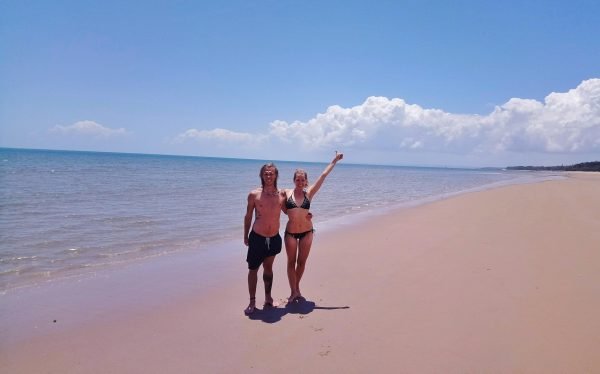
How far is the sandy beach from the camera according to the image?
3.79 m

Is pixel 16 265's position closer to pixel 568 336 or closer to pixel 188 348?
pixel 188 348

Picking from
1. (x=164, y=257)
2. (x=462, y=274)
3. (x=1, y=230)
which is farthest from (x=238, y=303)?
(x=1, y=230)

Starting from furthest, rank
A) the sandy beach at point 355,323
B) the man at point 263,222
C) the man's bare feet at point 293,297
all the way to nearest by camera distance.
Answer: the man's bare feet at point 293,297 → the man at point 263,222 → the sandy beach at point 355,323

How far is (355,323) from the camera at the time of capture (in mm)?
4688

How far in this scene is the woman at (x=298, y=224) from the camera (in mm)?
5152

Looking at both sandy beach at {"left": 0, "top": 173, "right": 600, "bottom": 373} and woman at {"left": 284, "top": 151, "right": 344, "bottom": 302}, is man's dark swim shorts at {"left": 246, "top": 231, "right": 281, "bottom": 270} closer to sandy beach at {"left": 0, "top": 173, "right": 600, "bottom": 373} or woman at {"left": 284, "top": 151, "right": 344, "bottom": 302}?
woman at {"left": 284, "top": 151, "right": 344, "bottom": 302}

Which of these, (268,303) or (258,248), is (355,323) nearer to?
(268,303)

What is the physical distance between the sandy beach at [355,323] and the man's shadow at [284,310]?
0.02 metres

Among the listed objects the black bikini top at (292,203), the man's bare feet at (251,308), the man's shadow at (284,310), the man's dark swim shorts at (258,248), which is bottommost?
the man's shadow at (284,310)

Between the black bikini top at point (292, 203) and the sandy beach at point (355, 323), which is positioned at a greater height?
the black bikini top at point (292, 203)

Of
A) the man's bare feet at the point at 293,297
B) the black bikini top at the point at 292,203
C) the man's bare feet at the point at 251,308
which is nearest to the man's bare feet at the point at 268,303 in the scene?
the man's bare feet at the point at 251,308

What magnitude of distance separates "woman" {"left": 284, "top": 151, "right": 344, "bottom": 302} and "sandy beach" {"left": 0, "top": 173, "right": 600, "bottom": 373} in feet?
1.51

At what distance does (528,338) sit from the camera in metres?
4.26

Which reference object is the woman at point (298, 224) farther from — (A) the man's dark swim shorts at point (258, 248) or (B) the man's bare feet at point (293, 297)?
(A) the man's dark swim shorts at point (258, 248)
